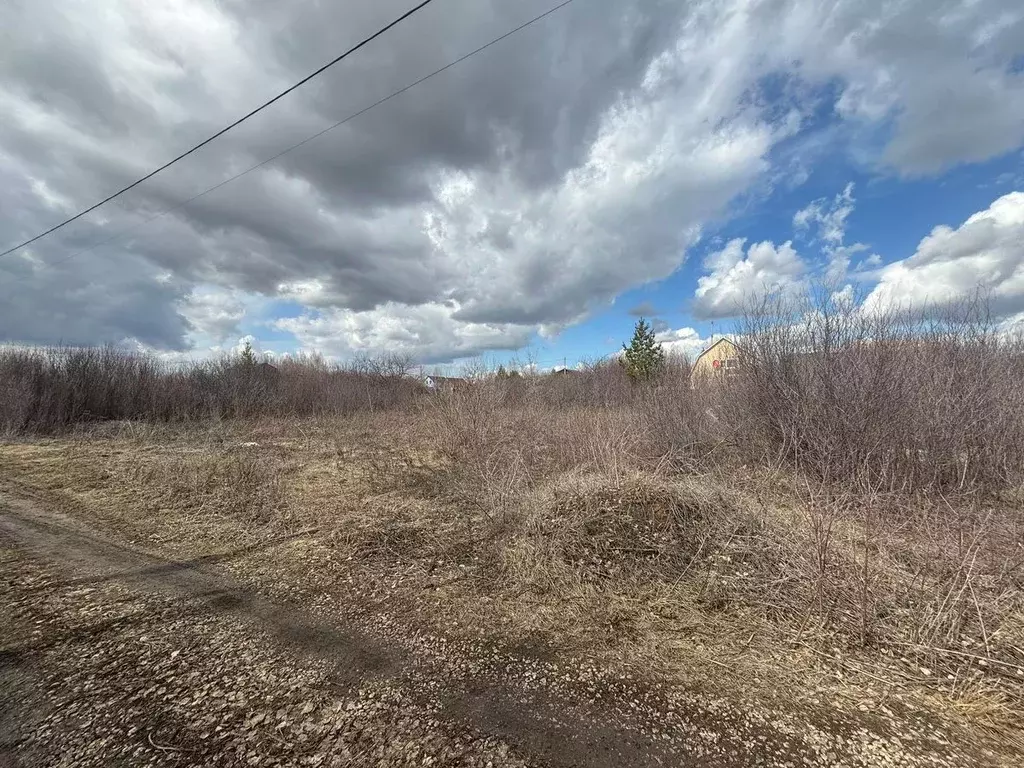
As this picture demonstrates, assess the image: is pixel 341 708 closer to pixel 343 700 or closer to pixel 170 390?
pixel 343 700

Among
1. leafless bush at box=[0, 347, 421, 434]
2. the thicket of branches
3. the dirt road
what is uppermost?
leafless bush at box=[0, 347, 421, 434]

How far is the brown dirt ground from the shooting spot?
2.15m

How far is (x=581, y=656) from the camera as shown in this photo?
2916 millimetres

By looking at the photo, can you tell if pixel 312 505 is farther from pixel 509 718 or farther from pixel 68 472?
pixel 68 472

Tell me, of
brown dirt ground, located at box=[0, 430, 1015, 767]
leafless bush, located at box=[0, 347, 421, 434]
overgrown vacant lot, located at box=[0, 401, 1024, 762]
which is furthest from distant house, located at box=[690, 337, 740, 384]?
leafless bush, located at box=[0, 347, 421, 434]

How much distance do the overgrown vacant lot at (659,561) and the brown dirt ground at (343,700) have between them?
2 centimetres

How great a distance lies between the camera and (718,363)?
35.3ft

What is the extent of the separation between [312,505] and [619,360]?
22.9 meters

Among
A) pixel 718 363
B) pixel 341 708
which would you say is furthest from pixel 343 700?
pixel 718 363

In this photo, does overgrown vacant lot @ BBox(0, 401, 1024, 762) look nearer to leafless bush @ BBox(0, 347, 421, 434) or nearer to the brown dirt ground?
the brown dirt ground

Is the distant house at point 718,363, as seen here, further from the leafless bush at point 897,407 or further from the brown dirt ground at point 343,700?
the brown dirt ground at point 343,700

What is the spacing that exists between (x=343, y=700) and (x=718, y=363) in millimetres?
10500

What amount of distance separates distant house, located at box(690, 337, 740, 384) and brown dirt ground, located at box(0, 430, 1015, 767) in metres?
8.00

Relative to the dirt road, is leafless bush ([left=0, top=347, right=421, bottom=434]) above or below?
above
